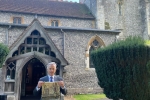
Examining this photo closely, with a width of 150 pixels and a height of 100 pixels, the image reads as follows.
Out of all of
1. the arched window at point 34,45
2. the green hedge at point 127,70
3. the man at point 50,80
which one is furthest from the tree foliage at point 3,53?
the man at point 50,80

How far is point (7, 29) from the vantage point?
1287cm

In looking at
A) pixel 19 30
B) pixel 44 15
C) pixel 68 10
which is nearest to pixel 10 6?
pixel 44 15

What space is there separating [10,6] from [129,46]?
52.4 ft

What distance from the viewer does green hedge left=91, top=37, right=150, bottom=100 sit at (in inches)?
304

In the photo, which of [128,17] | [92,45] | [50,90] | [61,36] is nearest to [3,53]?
[61,36]

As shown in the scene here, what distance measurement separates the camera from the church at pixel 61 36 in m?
10.3

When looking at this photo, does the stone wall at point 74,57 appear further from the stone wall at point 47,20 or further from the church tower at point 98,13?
the church tower at point 98,13

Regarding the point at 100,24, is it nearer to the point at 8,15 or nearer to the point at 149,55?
the point at 8,15

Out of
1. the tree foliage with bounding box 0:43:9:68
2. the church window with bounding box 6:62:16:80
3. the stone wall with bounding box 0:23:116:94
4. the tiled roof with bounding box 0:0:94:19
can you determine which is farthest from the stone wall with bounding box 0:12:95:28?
the tree foliage with bounding box 0:43:9:68

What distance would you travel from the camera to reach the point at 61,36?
1369 centimetres

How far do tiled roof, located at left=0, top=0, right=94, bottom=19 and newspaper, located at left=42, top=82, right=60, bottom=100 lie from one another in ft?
55.0

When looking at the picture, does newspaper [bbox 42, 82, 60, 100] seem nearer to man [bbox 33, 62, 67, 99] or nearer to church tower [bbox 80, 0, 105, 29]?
man [bbox 33, 62, 67, 99]

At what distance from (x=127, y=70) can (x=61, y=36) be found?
7016mm

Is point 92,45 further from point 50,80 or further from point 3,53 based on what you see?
point 50,80
